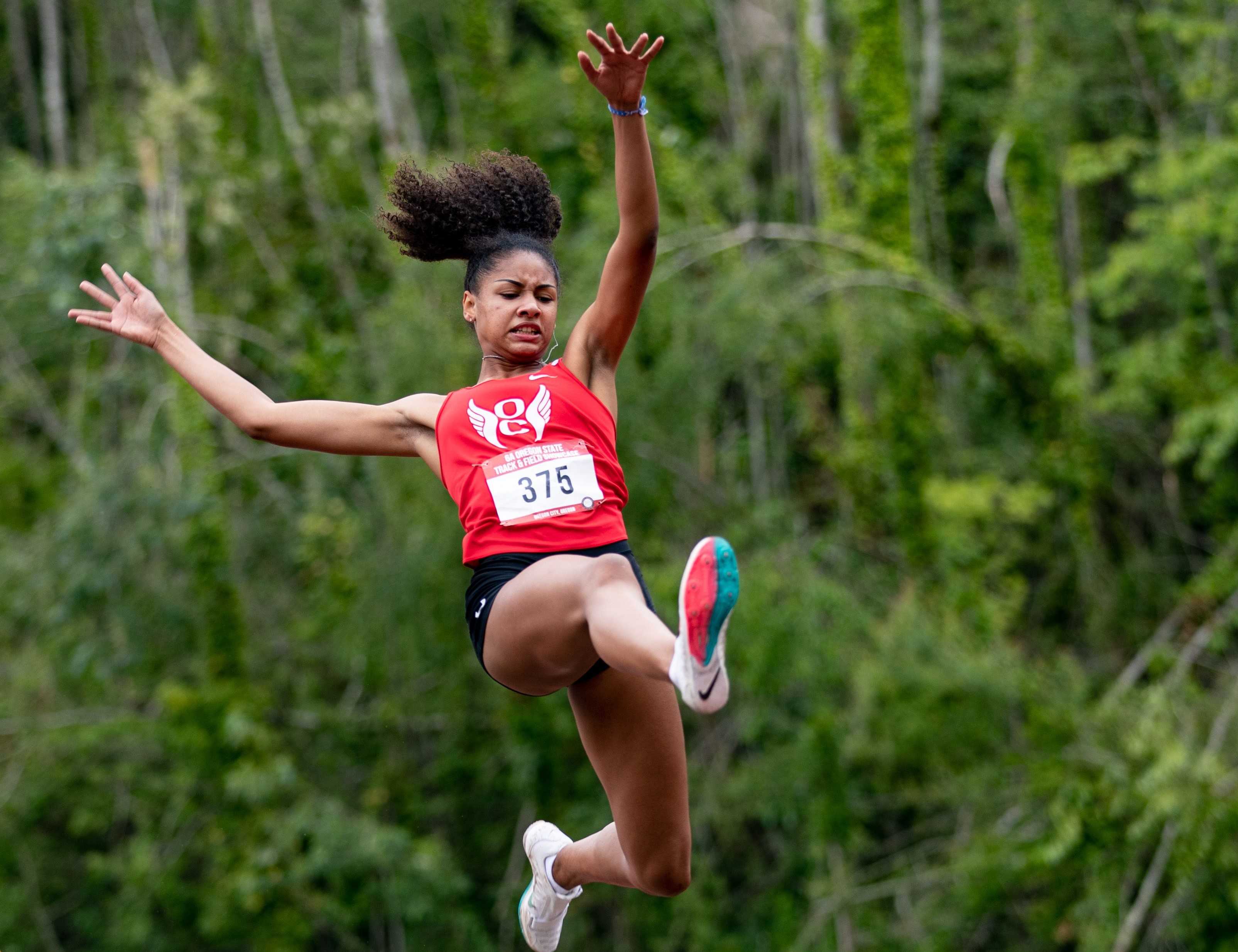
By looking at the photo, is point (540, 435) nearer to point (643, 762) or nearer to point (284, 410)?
point (284, 410)

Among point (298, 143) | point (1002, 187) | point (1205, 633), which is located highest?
point (298, 143)

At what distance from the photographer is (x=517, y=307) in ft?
10.6

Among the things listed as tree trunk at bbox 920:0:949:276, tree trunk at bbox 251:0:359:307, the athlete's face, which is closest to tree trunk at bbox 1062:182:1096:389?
tree trunk at bbox 920:0:949:276

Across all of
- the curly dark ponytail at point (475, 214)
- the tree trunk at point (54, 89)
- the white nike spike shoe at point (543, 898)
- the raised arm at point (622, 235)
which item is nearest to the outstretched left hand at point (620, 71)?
the raised arm at point (622, 235)

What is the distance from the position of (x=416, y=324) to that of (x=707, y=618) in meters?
7.47

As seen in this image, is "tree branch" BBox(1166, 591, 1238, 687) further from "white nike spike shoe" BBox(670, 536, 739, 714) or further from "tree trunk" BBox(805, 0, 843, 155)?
"white nike spike shoe" BBox(670, 536, 739, 714)

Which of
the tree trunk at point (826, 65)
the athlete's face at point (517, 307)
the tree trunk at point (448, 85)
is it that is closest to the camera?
the athlete's face at point (517, 307)

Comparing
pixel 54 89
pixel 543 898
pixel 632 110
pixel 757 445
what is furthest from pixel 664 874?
pixel 54 89

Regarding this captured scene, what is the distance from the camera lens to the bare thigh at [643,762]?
10.3ft

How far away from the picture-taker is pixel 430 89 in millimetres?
14977

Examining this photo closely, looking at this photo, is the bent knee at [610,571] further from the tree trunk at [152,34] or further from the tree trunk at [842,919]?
the tree trunk at [152,34]

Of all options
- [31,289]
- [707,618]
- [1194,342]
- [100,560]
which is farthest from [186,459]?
[707,618]

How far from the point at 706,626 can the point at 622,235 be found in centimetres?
114

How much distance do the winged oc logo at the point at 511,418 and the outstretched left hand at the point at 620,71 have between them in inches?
26.0
